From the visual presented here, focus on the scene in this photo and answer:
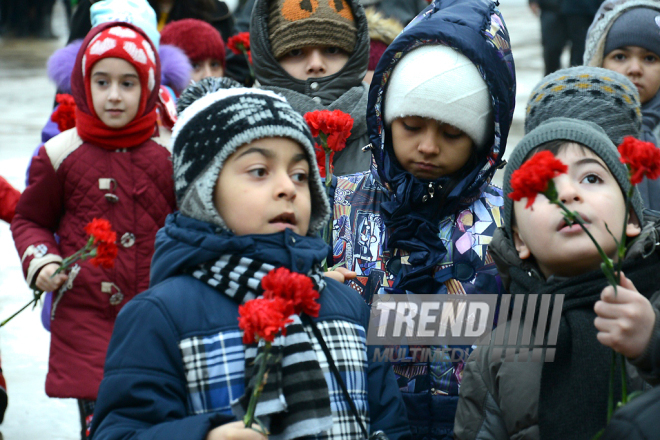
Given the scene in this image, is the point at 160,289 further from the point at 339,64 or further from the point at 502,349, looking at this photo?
the point at 339,64

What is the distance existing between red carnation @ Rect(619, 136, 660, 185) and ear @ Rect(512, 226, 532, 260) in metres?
0.67

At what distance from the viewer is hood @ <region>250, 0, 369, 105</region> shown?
4.02m

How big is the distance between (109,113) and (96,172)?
270mm

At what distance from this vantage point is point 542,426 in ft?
6.86

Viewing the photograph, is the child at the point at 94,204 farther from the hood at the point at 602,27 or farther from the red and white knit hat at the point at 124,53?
the hood at the point at 602,27

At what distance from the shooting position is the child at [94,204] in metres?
3.62

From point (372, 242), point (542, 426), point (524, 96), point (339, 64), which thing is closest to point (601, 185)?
point (542, 426)

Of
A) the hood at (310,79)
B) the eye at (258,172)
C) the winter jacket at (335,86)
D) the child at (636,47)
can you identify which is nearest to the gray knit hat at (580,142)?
the eye at (258,172)

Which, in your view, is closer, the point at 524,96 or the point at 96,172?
the point at 96,172

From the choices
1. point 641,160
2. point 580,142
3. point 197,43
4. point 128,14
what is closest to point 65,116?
point 128,14

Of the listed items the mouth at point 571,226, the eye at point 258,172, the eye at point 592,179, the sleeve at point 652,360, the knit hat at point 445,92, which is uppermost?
the knit hat at point 445,92

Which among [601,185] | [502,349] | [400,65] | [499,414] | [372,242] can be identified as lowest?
[499,414]

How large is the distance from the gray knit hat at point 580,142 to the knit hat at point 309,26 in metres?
1.85

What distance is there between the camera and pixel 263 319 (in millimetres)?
1716
